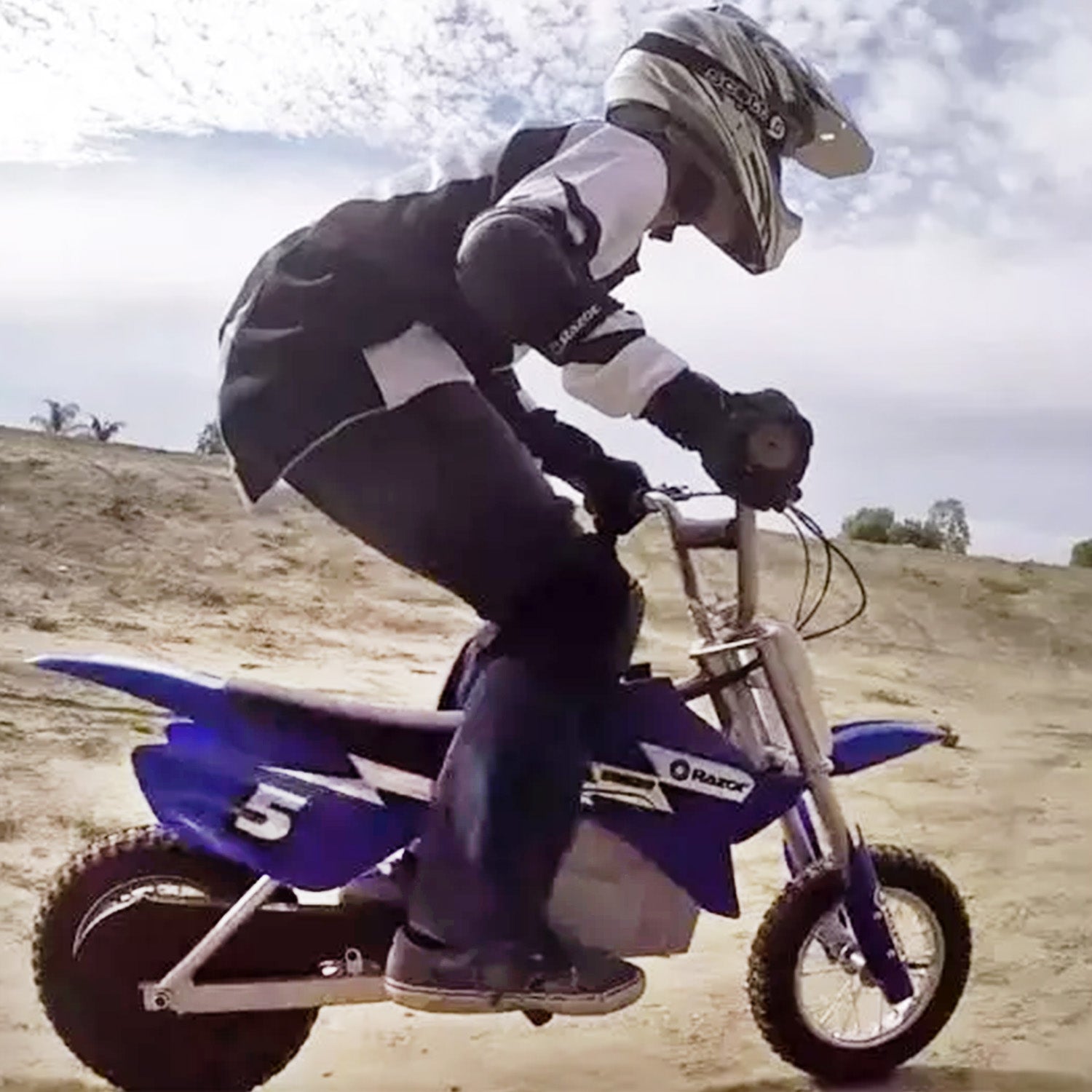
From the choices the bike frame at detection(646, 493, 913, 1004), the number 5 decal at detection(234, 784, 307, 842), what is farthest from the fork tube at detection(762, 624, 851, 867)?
the number 5 decal at detection(234, 784, 307, 842)

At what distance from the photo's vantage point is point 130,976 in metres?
2.68

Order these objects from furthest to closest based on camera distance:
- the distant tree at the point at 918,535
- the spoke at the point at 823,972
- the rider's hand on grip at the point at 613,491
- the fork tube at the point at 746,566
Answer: the distant tree at the point at 918,535
the spoke at the point at 823,972
the rider's hand on grip at the point at 613,491
the fork tube at the point at 746,566

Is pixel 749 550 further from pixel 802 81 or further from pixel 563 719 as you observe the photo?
pixel 802 81

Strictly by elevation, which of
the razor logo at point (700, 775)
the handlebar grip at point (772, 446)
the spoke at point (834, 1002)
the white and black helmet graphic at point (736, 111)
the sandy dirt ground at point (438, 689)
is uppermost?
the white and black helmet graphic at point (736, 111)

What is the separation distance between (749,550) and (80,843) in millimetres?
2284

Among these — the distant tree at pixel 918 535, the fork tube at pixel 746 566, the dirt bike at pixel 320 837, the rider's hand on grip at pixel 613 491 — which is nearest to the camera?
the dirt bike at pixel 320 837

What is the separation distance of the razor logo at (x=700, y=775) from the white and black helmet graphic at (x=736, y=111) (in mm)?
794

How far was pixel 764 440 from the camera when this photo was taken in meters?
2.50

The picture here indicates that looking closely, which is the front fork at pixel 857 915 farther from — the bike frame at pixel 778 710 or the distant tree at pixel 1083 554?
the distant tree at pixel 1083 554

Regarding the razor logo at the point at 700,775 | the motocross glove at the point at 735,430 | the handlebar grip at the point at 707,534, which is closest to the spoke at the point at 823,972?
the razor logo at the point at 700,775

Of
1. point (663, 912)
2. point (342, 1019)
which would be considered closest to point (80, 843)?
point (342, 1019)

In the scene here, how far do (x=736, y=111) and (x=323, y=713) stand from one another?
3.59 feet

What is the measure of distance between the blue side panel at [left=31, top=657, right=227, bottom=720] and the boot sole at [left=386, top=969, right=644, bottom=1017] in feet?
1.58

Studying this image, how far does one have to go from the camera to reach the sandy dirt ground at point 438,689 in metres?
3.13
